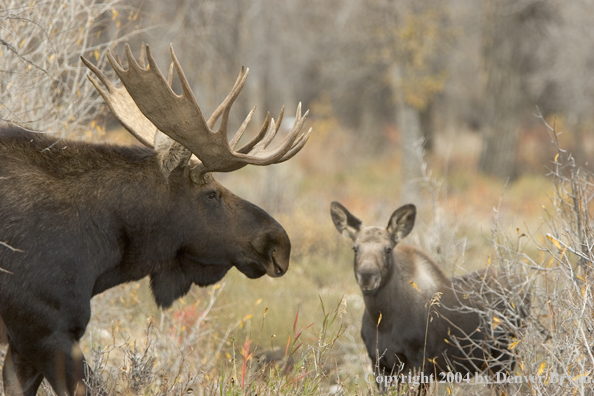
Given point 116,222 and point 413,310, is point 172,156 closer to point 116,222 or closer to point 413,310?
point 116,222

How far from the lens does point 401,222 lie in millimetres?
5777

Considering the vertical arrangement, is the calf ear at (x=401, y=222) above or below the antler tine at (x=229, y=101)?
below

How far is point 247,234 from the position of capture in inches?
162

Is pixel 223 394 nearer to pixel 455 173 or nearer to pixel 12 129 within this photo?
pixel 12 129

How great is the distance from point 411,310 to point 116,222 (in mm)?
2626

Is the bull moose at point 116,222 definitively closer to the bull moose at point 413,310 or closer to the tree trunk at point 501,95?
the bull moose at point 413,310

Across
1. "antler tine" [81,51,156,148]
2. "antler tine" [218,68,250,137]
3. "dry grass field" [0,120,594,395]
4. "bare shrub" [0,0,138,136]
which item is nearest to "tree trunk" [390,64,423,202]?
"dry grass field" [0,120,594,395]

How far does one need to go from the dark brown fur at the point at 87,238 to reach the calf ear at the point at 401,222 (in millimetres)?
1844

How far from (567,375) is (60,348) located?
2655mm

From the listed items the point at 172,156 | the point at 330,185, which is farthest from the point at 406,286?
the point at 330,185

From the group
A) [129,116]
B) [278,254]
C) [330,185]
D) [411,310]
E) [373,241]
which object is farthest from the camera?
[330,185]

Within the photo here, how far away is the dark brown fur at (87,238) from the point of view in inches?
137

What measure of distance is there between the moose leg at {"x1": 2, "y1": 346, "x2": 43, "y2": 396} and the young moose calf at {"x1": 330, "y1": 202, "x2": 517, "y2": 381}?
7.91 feet

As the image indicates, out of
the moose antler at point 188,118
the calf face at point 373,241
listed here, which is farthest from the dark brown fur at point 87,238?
the calf face at point 373,241
